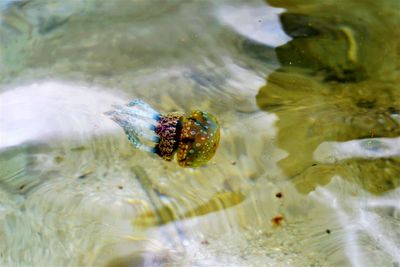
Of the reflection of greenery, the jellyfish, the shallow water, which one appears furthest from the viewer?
the reflection of greenery

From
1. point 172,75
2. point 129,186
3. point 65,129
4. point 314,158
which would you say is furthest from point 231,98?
point 65,129

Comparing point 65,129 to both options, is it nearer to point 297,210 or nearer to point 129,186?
point 129,186

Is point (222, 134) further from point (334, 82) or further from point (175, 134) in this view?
point (334, 82)

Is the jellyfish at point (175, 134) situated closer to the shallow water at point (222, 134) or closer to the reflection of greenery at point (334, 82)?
the shallow water at point (222, 134)

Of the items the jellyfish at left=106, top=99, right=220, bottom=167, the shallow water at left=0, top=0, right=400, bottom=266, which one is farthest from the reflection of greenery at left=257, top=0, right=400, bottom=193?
the jellyfish at left=106, top=99, right=220, bottom=167

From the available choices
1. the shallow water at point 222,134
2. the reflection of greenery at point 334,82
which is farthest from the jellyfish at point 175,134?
the reflection of greenery at point 334,82

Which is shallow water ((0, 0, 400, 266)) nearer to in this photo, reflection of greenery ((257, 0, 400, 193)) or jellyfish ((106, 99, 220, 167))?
reflection of greenery ((257, 0, 400, 193))
